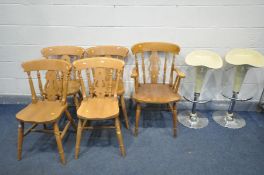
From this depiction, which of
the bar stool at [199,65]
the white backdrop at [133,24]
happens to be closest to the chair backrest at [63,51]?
the white backdrop at [133,24]

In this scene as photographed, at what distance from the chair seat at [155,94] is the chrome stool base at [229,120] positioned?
0.77 m

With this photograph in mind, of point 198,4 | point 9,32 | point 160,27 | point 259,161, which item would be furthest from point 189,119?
point 9,32

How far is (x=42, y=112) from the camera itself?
1909mm

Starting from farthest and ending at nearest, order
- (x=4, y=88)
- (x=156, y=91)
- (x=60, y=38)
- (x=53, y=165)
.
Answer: (x=4, y=88), (x=60, y=38), (x=156, y=91), (x=53, y=165)

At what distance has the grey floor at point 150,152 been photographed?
73.2 inches

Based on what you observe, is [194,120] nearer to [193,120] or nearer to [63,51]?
[193,120]

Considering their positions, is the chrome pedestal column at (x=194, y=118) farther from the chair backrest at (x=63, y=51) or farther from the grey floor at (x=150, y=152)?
the chair backrest at (x=63, y=51)

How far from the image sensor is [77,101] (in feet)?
7.68

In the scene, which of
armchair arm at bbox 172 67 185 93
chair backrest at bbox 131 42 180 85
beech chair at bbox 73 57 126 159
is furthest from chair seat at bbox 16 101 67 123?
armchair arm at bbox 172 67 185 93

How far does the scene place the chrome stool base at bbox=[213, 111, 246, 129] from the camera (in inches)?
96.3

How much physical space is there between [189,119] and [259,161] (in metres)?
0.82

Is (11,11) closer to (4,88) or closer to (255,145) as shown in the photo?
(4,88)

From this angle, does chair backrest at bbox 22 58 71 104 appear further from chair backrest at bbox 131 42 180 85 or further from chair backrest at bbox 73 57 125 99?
chair backrest at bbox 131 42 180 85

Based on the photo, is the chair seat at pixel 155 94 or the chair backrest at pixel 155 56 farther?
the chair backrest at pixel 155 56
